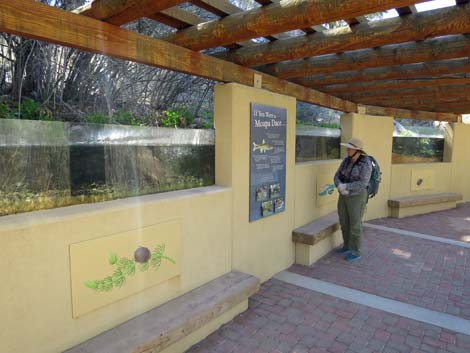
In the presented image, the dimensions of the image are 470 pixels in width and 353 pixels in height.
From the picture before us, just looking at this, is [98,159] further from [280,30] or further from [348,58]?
[348,58]

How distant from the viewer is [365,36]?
288cm

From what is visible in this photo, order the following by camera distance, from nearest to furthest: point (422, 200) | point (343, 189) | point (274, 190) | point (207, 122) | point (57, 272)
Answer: point (57, 272) < point (274, 190) < point (343, 189) < point (207, 122) < point (422, 200)

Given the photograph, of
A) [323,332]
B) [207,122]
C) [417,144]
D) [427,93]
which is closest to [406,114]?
[417,144]

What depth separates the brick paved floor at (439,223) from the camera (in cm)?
651

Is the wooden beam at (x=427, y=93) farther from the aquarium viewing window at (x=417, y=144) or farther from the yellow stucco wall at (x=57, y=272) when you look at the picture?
the yellow stucco wall at (x=57, y=272)

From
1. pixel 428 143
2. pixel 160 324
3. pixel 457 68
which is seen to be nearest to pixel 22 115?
pixel 160 324

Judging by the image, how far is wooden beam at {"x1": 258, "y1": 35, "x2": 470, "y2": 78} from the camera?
3145 mm

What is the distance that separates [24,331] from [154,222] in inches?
44.1

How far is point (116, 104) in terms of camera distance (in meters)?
5.34

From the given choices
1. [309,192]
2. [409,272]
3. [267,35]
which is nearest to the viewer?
[267,35]

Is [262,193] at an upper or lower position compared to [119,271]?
upper

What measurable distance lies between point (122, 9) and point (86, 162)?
1.14 meters

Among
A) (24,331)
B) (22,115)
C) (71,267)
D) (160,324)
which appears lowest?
(160,324)

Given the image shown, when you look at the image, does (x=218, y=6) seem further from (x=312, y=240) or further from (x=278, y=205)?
(x=312, y=240)
